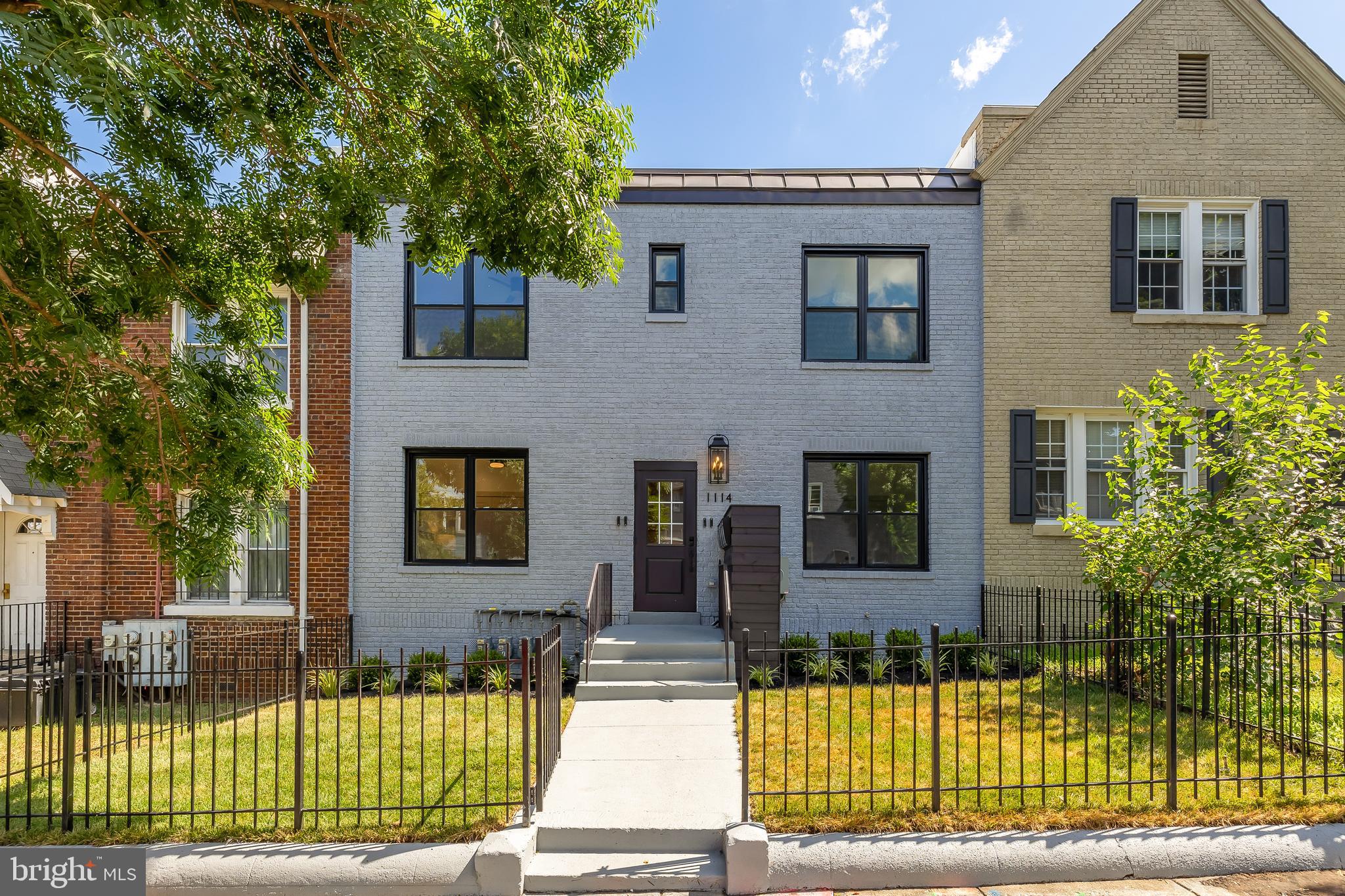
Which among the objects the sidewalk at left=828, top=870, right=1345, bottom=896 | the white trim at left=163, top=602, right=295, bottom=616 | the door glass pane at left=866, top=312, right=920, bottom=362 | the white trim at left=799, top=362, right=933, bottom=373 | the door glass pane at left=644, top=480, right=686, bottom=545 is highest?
the door glass pane at left=866, top=312, right=920, bottom=362

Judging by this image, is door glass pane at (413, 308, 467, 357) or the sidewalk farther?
door glass pane at (413, 308, 467, 357)

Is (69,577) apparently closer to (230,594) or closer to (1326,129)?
(230,594)

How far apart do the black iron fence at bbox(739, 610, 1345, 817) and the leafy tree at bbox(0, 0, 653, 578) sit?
4256mm

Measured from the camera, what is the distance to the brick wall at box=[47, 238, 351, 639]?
11133 millimetres

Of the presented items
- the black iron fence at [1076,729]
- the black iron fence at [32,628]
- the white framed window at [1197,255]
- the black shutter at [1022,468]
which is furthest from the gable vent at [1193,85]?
the black iron fence at [32,628]

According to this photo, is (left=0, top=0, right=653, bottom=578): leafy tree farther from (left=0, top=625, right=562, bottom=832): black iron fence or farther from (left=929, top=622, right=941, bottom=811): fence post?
(left=929, top=622, right=941, bottom=811): fence post

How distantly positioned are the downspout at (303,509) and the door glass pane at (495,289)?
8.09 feet

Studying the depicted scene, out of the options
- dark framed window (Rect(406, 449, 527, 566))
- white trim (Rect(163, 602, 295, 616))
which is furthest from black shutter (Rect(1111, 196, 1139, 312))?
white trim (Rect(163, 602, 295, 616))

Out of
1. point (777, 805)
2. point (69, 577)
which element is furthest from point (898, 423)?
point (69, 577)

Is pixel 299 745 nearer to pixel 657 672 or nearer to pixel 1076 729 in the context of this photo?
pixel 657 672

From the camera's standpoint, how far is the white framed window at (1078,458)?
11.5 meters

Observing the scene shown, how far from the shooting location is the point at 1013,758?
659 centimetres

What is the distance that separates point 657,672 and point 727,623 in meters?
1.02

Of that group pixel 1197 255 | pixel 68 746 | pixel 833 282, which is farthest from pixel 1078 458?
pixel 68 746
